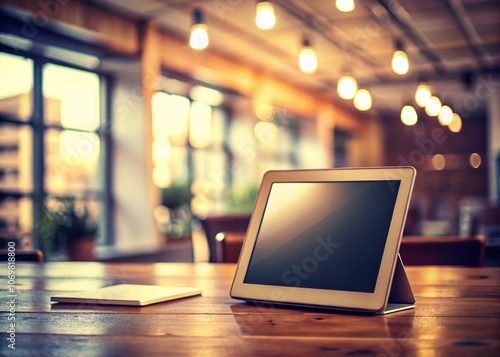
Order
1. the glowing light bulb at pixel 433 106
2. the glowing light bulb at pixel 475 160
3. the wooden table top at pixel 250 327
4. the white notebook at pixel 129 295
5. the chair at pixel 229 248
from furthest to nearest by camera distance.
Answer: the glowing light bulb at pixel 475 160
the glowing light bulb at pixel 433 106
the chair at pixel 229 248
the white notebook at pixel 129 295
the wooden table top at pixel 250 327

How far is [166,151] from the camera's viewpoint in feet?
25.8

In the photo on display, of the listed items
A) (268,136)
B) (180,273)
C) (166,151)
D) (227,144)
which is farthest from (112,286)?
(268,136)

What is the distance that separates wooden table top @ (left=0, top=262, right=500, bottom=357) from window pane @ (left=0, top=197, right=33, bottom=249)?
4283 mm

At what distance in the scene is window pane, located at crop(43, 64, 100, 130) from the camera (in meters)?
6.06

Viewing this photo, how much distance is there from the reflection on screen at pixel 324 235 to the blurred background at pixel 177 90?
2229mm

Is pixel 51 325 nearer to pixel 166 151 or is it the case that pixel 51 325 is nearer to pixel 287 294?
pixel 287 294

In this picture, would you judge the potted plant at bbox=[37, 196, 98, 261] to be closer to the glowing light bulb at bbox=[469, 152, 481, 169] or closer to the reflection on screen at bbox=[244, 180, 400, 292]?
the reflection on screen at bbox=[244, 180, 400, 292]

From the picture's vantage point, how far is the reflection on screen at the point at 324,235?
3.76 feet

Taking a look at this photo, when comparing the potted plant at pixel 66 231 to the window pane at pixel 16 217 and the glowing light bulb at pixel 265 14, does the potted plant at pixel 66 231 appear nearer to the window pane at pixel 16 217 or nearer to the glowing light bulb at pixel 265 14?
the window pane at pixel 16 217

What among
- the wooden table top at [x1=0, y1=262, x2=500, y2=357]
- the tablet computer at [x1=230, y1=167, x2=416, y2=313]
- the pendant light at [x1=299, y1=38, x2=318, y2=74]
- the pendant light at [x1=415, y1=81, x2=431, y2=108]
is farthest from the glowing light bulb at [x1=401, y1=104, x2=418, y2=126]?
the tablet computer at [x1=230, y1=167, x2=416, y2=313]

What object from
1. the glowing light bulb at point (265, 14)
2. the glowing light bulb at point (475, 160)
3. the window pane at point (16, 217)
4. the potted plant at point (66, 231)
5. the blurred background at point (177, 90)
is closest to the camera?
the glowing light bulb at point (265, 14)

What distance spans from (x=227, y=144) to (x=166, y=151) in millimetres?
1778

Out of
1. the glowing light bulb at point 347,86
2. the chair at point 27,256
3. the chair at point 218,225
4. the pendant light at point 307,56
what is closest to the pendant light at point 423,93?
the glowing light bulb at point 347,86

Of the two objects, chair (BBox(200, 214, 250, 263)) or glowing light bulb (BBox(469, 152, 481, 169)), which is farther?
glowing light bulb (BBox(469, 152, 481, 169))
